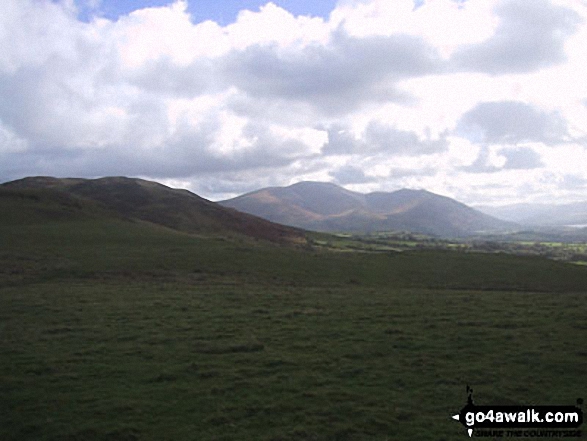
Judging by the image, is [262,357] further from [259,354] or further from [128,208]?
[128,208]

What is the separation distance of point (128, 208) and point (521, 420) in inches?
5690

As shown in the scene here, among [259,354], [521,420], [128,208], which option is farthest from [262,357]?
[128,208]

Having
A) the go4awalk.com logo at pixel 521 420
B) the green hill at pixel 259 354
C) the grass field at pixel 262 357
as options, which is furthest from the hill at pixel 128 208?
the go4awalk.com logo at pixel 521 420

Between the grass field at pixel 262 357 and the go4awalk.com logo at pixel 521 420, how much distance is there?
54cm

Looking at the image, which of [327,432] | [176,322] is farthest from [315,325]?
[327,432]

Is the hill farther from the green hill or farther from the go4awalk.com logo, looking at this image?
the go4awalk.com logo

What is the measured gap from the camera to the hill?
3760 inches

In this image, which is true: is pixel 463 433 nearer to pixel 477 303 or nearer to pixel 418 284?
pixel 477 303

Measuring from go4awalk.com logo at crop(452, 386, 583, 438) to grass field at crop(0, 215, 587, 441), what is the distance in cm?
54

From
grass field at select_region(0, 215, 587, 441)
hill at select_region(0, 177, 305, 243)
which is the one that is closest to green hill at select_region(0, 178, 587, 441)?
grass field at select_region(0, 215, 587, 441)

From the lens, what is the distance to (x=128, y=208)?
485ft

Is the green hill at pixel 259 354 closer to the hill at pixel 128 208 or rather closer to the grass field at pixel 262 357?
the grass field at pixel 262 357

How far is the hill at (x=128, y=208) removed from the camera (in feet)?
313

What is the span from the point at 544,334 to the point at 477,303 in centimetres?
1050
